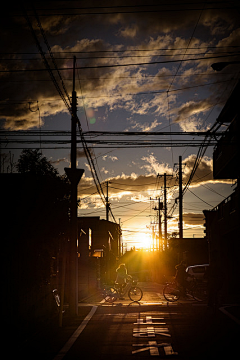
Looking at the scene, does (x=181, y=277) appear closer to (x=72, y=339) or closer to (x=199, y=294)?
(x=199, y=294)

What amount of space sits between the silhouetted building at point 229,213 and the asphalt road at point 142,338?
39.7 feet

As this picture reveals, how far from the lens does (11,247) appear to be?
42.9ft

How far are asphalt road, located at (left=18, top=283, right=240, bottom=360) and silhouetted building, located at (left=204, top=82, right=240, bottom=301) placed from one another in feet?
39.7

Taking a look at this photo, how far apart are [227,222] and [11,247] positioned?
18862 millimetres

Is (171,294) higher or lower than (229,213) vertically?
lower

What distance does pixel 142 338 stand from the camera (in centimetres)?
1095

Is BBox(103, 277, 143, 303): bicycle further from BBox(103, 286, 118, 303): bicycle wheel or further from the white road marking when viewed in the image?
the white road marking

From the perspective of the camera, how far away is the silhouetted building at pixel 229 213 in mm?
26797

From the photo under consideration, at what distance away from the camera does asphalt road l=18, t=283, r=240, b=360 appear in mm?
9055

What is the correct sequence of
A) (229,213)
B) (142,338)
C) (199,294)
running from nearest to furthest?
(142,338) < (199,294) < (229,213)

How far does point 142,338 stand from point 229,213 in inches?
726

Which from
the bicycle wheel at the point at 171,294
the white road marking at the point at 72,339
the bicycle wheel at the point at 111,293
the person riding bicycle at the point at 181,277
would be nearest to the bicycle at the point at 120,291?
Result: the bicycle wheel at the point at 111,293

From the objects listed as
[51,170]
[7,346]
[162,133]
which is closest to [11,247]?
[7,346]

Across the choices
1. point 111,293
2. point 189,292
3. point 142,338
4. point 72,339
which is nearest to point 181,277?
point 189,292
